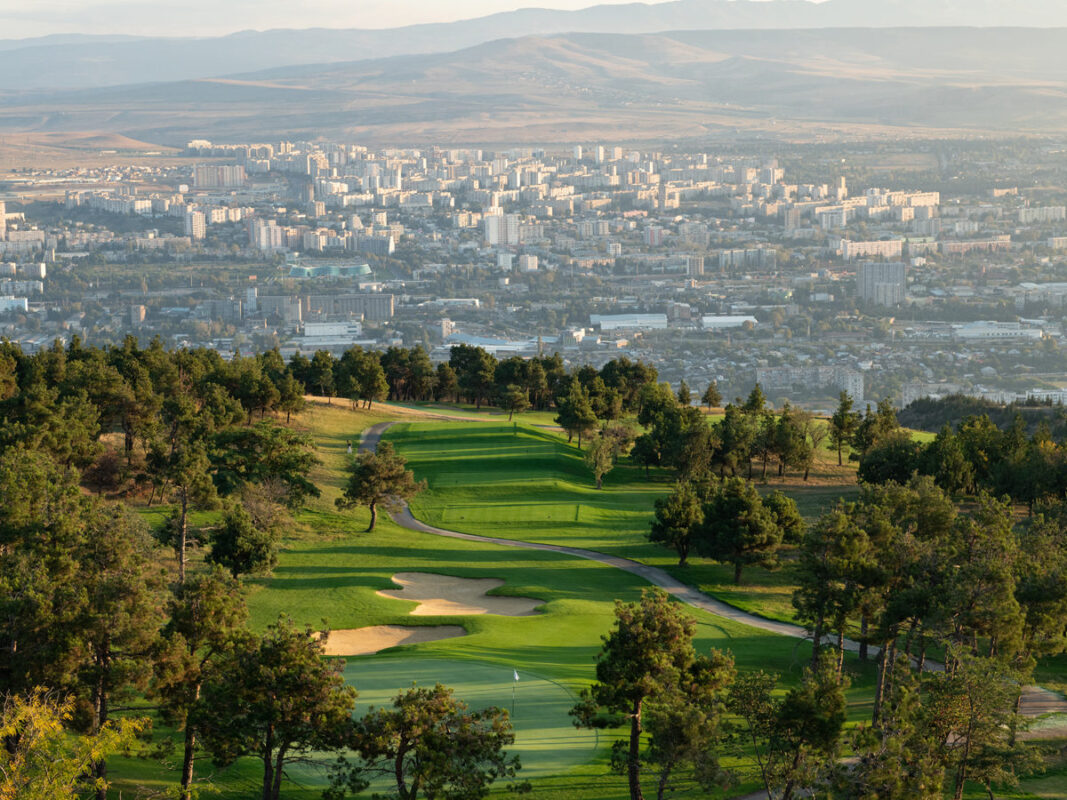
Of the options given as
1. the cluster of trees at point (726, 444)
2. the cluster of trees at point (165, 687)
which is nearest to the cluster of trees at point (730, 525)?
the cluster of trees at point (726, 444)

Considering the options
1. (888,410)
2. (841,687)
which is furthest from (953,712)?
(888,410)

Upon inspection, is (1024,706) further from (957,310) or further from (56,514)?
(957,310)

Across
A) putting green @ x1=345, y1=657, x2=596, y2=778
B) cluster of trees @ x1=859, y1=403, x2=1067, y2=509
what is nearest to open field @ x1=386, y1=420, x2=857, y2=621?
cluster of trees @ x1=859, y1=403, x2=1067, y2=509

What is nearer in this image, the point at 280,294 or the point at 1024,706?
the point at 1024,706

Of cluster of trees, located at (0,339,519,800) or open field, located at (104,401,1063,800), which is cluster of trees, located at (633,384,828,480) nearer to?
open field, located at (104,401,1063,800)

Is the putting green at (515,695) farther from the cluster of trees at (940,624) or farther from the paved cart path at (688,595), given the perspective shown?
the paved cart path at (688,595)

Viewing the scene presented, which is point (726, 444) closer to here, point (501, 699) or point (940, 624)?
point (940, 624)
